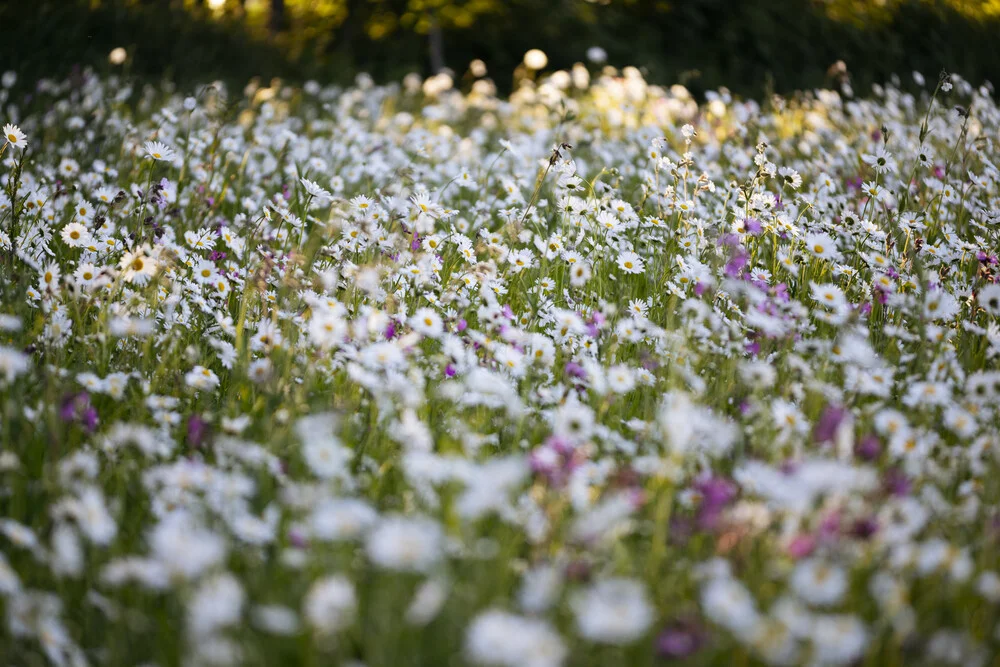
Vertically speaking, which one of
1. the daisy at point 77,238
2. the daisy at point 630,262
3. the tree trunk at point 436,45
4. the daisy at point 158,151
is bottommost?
the tree trunk at point 436,45

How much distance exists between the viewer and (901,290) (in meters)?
3.00

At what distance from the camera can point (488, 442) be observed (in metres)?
2.09

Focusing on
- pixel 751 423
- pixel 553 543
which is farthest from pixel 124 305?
pixel 751 423

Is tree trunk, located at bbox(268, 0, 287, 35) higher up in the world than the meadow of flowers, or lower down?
lower down

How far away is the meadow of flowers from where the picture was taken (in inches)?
50.0

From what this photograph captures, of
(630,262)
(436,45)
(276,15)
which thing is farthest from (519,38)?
(630,262)

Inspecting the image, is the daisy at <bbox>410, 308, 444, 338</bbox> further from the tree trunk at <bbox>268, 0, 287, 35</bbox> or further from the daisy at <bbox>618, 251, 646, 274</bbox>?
the tree trunk at <bbox>268, 0, 287, 35</bbox>

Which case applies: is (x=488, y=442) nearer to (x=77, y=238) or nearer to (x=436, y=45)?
(x=77, y=238)

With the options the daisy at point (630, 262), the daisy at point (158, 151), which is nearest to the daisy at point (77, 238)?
the daisy at point (158, 151)

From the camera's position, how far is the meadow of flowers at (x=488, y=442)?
1271 millimetres

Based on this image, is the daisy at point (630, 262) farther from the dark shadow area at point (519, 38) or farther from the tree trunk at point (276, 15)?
the tree trunk at point (276, 15)

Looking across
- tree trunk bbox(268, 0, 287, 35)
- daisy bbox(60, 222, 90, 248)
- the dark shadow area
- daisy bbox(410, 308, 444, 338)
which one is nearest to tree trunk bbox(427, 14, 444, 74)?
the dark shadow area

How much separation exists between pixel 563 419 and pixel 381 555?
686 mm

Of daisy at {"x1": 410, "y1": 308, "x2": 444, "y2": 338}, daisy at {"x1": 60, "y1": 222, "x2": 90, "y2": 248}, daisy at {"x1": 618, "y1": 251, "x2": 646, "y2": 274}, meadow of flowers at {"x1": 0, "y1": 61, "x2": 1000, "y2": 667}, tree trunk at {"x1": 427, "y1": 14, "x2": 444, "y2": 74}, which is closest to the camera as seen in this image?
meadow of flowers at {"x1": 0, "y1": 61, "x2": 1000, "y2": 667}
